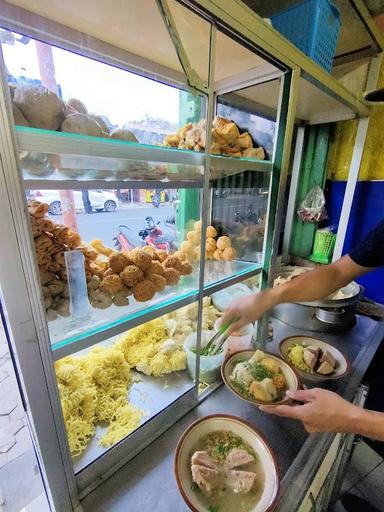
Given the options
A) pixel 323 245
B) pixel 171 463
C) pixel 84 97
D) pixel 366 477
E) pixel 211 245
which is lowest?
pixel 366 477

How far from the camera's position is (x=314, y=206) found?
215cm

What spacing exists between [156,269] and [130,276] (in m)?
0.12

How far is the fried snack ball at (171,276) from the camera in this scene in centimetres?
93

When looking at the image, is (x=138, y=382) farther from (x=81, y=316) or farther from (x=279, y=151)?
(x=279, y=151)

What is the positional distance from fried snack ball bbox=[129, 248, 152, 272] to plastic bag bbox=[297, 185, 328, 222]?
1758 mm

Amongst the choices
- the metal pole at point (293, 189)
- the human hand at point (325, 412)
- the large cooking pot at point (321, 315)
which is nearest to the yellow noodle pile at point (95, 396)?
the human hand at point (325, 412)

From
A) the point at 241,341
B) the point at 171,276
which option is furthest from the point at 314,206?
the point at 171,276

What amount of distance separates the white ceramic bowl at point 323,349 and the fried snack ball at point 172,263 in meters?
0.74

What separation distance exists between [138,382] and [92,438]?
0.88 ft

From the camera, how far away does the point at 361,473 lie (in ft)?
4.83

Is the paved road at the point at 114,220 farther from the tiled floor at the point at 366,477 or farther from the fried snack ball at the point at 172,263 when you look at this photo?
the tiled floor at the point at 366,477

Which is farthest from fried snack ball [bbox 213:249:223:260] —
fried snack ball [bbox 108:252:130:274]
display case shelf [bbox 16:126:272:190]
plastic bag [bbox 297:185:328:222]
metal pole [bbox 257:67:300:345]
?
plastic bag [bbox 297:185:328:222]

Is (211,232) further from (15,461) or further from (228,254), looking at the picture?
(15,461)

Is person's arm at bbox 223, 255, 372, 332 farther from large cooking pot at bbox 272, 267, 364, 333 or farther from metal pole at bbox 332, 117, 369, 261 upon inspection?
metal pole at bbox 332, 117, 369, 261
